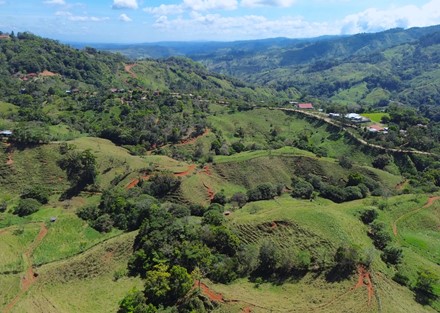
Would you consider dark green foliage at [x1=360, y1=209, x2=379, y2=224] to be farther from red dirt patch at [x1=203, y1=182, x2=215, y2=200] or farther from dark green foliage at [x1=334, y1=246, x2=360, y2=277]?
red dirt patch at [x1=203, y1=182, x2=215, y2=200]

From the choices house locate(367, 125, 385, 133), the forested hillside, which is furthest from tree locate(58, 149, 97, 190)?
house locate(367, 125, 385, 133)

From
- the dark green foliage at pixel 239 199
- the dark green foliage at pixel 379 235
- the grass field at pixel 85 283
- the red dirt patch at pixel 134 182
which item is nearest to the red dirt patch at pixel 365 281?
the dark green foliage at pixel 379 235

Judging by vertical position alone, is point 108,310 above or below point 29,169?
below

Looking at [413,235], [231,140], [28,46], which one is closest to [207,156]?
[231,140]

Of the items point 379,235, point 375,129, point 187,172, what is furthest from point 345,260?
point 375,129

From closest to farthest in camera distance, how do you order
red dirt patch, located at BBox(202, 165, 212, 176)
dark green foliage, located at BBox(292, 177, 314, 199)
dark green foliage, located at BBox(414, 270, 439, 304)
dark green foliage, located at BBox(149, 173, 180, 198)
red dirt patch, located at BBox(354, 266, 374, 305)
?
red dirt patch, located at BBox(354, 266, 374, 305)
dark green foliage, located at BBox(414, 270, 439, 304)
dark green foliage, located at BBox(149, 173, 180, 198)
dark green foliage, located at BBox(292, 177, 314, 199)
red dirt patch, located at BBox(202, 165, 212, 176)

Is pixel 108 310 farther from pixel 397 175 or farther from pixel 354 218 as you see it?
pixel 397 175
